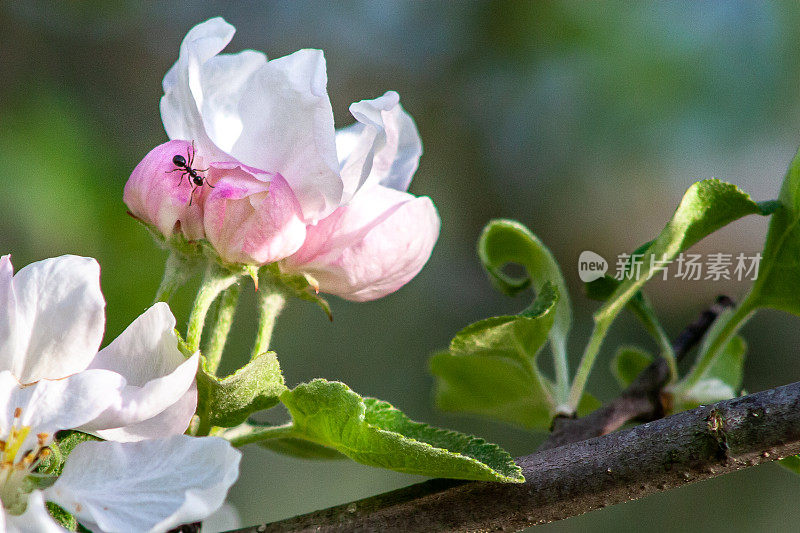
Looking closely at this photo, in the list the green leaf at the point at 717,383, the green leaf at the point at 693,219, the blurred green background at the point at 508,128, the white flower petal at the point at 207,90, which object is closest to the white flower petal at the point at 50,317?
the white flower petal at the point at 207,90

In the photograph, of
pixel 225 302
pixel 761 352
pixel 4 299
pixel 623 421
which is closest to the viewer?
pixel 4 299

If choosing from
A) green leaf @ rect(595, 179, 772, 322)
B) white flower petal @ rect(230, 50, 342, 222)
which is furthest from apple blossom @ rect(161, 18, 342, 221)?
green leaf @ rect(595, 179, 772, 322)

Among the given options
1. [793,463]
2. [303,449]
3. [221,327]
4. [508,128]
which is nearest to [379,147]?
[221,327]

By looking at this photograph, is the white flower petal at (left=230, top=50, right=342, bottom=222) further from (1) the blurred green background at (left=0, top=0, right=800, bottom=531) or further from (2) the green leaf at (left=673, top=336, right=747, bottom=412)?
(1) the blurred green background at (left=0, top=0, right=800, bottom=531)

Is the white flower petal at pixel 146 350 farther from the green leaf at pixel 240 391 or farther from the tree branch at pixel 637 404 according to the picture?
the tree branch at pixel 637 404

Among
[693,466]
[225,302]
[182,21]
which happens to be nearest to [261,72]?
[225,302]

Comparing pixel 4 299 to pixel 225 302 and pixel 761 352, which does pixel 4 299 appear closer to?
pixel 225 302
